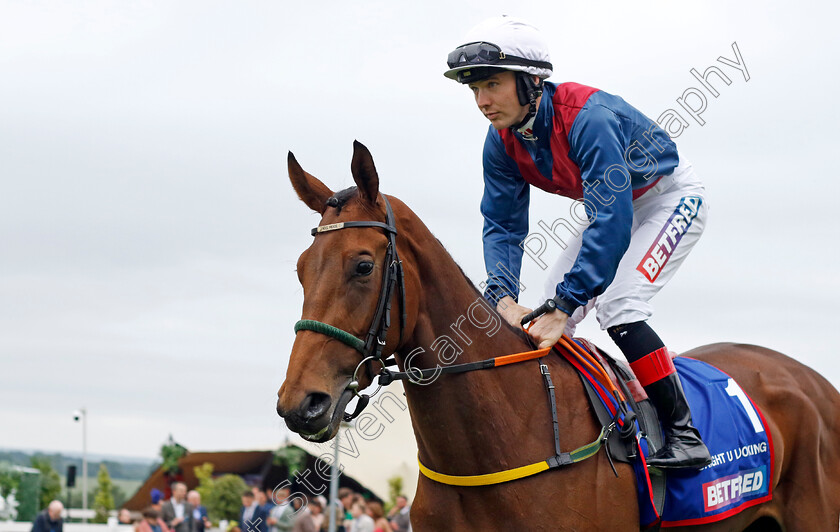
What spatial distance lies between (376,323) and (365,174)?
25.6 inches

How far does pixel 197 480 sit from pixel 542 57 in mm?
27498

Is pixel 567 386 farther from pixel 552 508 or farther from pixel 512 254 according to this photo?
pixel 512 254

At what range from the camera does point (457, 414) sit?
150 inches

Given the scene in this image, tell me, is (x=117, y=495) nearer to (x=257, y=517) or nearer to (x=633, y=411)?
(x=257, y=517)

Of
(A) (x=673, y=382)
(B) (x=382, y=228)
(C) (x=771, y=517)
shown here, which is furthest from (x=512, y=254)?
(C) (x=771, y=517)

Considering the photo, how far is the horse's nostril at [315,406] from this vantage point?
3.24 meters

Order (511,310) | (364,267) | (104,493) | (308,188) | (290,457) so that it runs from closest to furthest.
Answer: (364,267), (308,188), (511,310), (290,457), (104,493)

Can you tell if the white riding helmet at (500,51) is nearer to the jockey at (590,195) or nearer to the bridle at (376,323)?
the jockey at (590,195)

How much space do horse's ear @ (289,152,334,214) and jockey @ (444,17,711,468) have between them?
932 mm

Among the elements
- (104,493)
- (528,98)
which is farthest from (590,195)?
(104,493)

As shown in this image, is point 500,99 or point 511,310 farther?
point 511,310

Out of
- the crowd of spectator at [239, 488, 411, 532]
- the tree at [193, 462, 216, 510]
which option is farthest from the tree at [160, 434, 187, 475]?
the crowd of spectator at [239, 488, 411, 532]

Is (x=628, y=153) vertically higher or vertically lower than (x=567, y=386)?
higher

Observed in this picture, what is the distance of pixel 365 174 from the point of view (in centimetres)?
374
